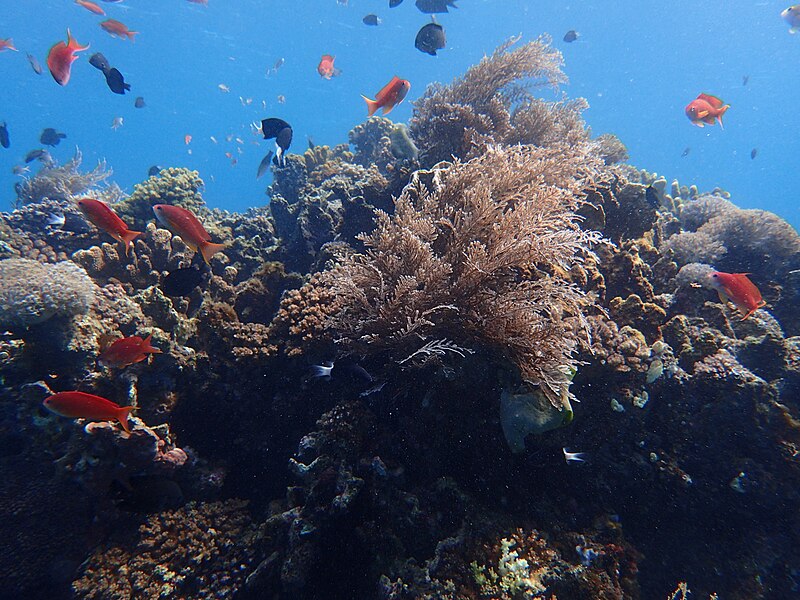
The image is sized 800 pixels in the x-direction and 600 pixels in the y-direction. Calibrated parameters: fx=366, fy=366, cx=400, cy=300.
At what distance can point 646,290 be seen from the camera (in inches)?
195

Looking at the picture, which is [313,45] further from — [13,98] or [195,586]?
[195,586]

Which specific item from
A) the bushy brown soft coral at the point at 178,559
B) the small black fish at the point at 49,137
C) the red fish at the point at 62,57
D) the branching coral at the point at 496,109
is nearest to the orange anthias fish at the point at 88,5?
the small black fish at the point at 49,137

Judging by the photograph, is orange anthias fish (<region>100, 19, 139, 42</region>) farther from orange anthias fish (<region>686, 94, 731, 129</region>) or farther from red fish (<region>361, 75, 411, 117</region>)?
orange anthias fish (<region>686, 94, 731, 129</region>)

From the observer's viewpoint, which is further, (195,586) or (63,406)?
(195,586)

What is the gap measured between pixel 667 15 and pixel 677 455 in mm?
106294

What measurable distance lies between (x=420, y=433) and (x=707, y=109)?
27.4ft

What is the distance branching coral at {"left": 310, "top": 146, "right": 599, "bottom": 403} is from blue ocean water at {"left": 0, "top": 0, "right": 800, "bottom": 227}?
5239cm

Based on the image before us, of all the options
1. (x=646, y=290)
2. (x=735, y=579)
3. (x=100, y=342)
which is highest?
(x=646, y=290)

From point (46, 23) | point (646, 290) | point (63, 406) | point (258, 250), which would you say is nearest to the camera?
point (63, 406)

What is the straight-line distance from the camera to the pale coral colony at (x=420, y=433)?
9.86 ft

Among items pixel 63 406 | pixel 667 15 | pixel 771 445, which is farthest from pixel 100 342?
pixel 667 15

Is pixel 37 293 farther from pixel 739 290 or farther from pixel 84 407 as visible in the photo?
pixel 739 290

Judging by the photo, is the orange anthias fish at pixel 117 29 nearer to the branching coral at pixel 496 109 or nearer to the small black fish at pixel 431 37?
the small black fish at pixel 431 37

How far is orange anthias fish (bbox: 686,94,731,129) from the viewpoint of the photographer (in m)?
6.96
